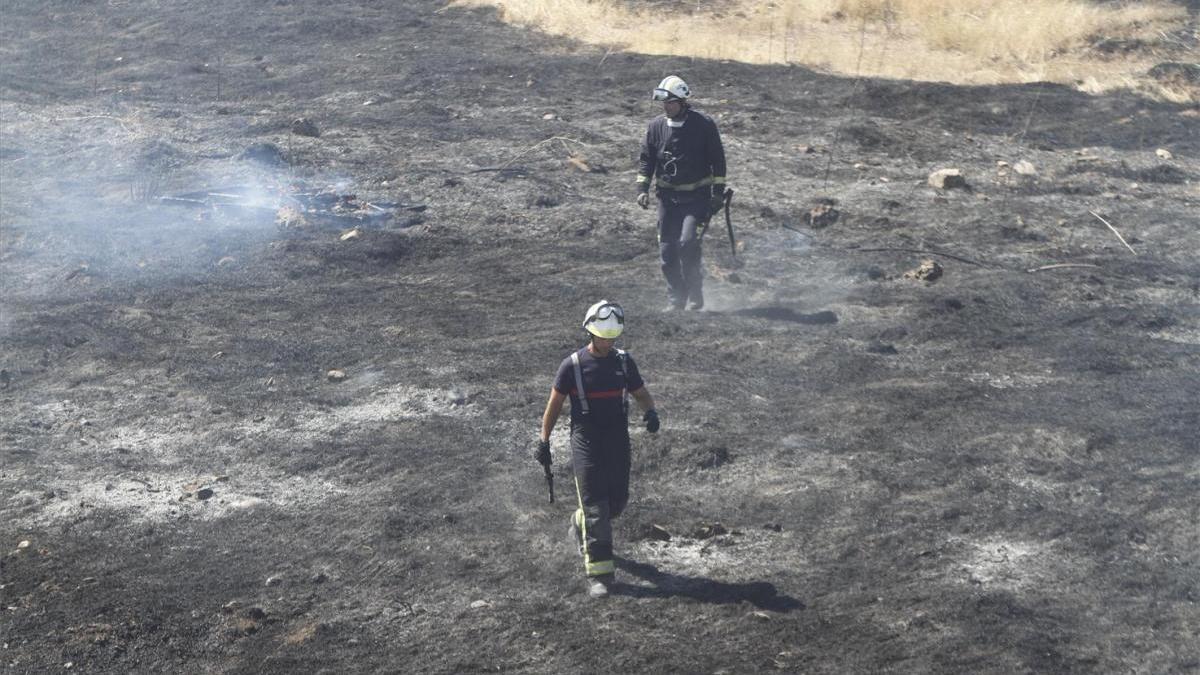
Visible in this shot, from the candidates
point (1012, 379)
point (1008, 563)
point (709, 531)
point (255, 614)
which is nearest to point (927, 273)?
point (1012, 379)

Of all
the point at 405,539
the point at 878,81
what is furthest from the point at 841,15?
the point at 405,539

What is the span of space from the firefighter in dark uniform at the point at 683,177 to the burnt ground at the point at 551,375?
0.74m

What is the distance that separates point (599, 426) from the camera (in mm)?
8086

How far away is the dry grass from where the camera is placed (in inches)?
883

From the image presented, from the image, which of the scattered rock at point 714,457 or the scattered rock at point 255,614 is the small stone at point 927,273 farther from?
the scattered rock at point 255,614

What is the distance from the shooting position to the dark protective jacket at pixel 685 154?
12117 millimetres

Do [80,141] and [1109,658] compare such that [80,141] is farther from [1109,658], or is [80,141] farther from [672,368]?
[1109,658]

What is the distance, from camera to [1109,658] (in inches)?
284

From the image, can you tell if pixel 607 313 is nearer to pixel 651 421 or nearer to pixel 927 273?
pixel 651 421

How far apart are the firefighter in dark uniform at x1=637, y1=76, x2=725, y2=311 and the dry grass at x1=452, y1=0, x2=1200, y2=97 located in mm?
11003

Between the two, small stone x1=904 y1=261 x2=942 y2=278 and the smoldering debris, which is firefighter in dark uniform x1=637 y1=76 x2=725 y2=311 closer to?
small stone x1=904 y1=261 x2=942 y2=278

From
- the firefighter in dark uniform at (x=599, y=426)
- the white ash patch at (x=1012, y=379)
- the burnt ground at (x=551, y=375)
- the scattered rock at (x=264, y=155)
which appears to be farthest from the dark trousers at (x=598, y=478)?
the scattered rock at (x=264, y=155)

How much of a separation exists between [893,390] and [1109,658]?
4.12m

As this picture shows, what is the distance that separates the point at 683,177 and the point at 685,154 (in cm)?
23
